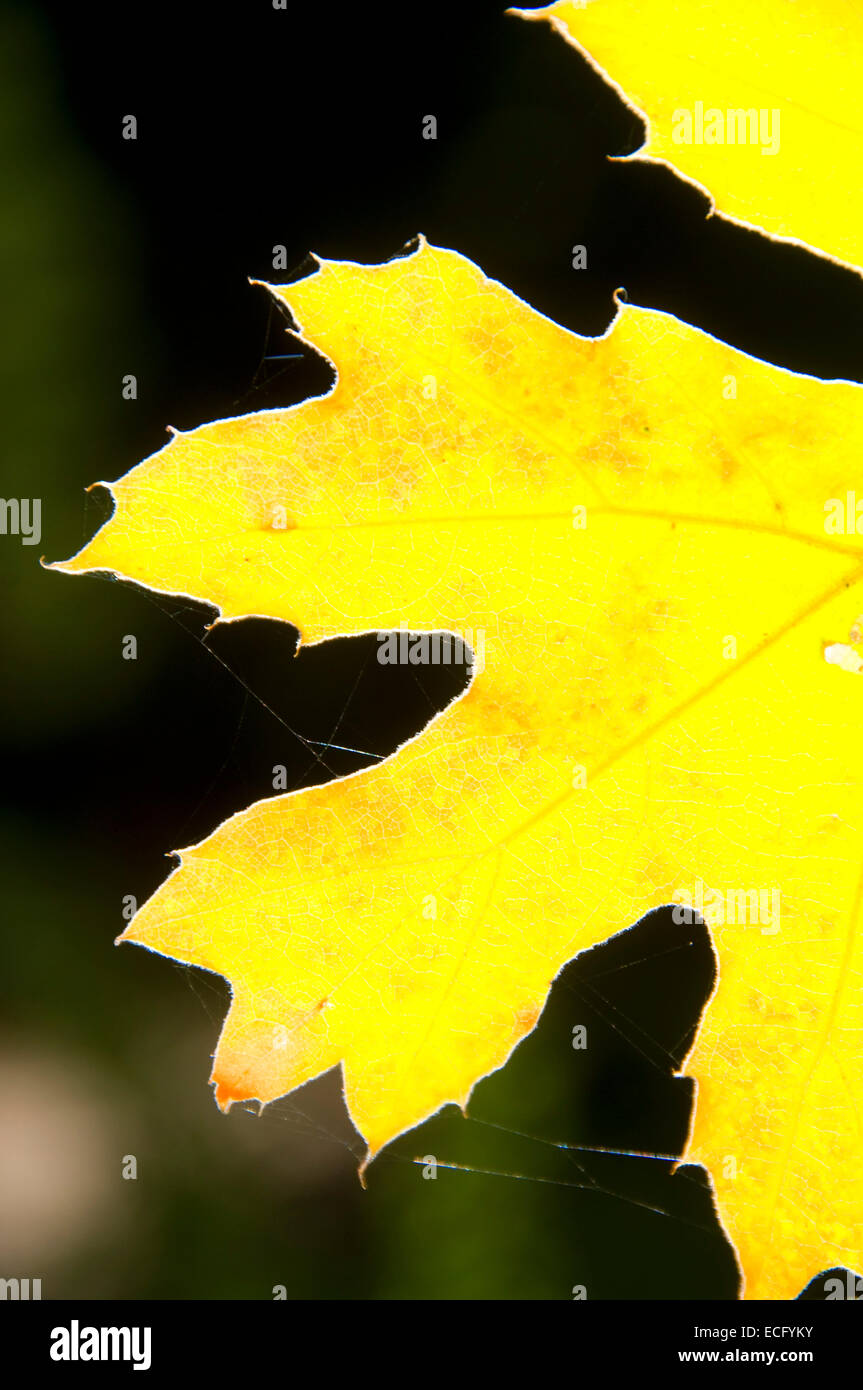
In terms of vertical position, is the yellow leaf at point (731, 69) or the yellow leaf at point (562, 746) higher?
the yellow leaf at point (731, 69)

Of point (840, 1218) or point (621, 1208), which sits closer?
point (840, 1218)

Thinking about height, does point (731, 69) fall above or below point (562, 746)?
above

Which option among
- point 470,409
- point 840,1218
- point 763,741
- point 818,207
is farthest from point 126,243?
point 840,1218

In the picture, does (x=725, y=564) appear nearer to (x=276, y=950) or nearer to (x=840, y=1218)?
(x=276, y=950)

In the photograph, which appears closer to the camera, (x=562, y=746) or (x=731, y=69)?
(x=731, y=69)
